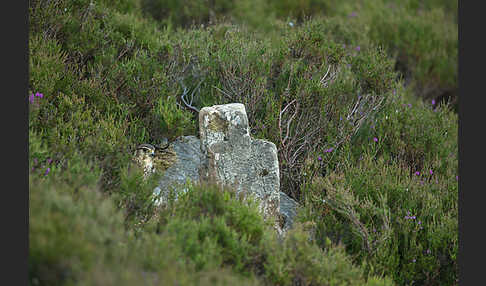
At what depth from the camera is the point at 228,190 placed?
359 centimetres

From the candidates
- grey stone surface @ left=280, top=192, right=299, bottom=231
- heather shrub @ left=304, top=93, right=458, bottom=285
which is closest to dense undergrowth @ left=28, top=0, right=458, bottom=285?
heather shrub @ left=304, top=93, right=458, bottom=285

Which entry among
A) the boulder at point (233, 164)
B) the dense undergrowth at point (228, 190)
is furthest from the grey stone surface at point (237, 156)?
the dense undergrowth at point (228, 190)

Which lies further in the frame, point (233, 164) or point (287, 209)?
point (287, 209)

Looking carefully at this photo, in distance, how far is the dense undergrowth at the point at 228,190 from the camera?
2.82m

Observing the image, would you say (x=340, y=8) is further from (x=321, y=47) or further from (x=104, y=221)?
(x=104, y=221)

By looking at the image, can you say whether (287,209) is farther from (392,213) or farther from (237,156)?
(392,213)

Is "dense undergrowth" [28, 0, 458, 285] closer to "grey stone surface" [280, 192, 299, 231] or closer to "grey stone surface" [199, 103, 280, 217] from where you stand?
"grey stone surface" [280, 192, 299, 231]

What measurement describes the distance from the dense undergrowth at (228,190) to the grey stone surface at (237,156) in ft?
0.98

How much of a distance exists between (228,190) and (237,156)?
1.42 feet

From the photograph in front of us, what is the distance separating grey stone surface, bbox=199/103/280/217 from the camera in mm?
3867

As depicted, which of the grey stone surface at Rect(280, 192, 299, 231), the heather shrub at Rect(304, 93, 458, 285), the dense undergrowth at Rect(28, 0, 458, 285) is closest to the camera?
the dense undergrowth at Rect(28, 0, 458, 285)

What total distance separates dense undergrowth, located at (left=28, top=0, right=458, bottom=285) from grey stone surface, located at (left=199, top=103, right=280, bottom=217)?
300mm

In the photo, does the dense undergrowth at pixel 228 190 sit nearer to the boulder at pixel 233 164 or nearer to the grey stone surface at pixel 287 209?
the grey stone surface at pixel 287 209

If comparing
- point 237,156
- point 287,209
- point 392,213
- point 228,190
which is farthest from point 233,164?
point 392,213
